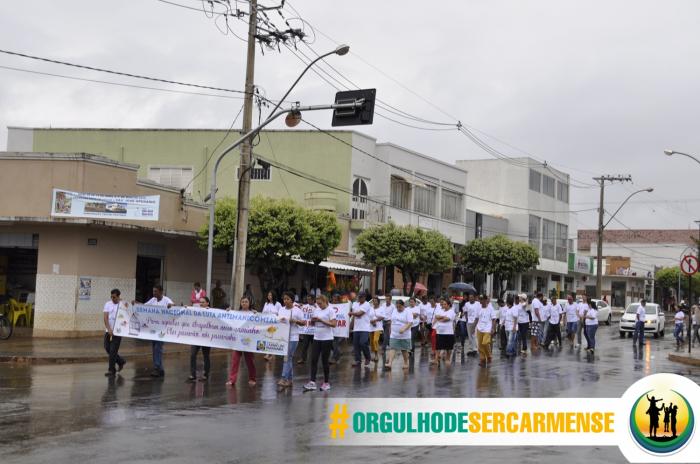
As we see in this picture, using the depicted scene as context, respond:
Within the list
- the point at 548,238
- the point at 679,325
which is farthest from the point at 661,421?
the point at 548,238

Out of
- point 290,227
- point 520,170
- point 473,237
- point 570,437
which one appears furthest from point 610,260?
point 570,437

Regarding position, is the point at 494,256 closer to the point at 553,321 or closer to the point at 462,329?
the point at 553,321

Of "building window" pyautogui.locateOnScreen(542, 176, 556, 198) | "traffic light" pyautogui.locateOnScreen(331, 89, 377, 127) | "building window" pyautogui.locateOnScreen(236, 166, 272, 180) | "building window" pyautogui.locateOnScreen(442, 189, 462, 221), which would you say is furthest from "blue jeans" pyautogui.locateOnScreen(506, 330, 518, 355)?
"building window" pyautogui.locateOnScreen(542, 176, 556, 198)

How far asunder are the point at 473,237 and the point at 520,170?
1103 centimetres

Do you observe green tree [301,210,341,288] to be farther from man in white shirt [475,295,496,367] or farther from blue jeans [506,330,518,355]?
man in white shirt [475,295,496,367]

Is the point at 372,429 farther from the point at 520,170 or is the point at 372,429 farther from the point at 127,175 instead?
the point at 520,170

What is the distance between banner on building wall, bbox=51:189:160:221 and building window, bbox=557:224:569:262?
160 feet

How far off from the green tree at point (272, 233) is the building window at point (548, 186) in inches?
1528

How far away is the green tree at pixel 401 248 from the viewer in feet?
127

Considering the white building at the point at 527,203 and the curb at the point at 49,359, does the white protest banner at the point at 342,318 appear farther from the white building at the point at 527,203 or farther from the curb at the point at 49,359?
the white building at the point at 527,203

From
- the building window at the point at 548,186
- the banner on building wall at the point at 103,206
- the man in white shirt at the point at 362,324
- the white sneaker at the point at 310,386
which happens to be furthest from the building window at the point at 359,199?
the building window at the point at 548,186

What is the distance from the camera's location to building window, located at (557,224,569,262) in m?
69.6

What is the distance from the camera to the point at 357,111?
66.2 feet

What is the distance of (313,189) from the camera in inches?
1663
